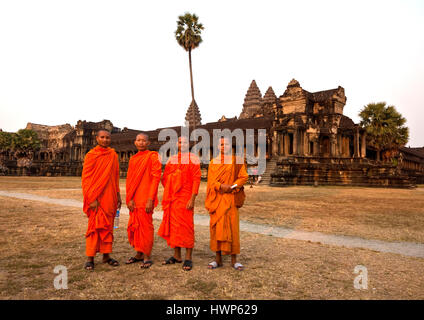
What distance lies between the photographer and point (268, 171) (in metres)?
31.0

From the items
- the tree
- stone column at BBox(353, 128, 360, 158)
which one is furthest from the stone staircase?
the tree

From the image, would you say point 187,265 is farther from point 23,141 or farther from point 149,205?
point 23,141

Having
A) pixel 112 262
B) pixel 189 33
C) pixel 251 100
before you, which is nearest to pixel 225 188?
pixel 112 262

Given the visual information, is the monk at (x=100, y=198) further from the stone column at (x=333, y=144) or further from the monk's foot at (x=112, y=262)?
the stone column at (x=333, y=144)

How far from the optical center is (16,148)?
56500 mm

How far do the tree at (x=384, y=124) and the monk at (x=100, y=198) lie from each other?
118 ft

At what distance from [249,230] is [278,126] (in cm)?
2880

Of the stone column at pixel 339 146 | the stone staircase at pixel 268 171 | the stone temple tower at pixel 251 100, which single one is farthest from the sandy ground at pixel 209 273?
the stone temple tower at pixel 251 100

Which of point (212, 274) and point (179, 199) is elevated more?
point (179, 199)

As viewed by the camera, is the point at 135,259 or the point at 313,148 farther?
the point at 313,148

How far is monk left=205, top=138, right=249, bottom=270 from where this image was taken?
14.6 feet

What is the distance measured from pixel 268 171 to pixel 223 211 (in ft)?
88.9

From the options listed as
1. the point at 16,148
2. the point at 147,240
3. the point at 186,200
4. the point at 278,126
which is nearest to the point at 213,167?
the point at 186,200
